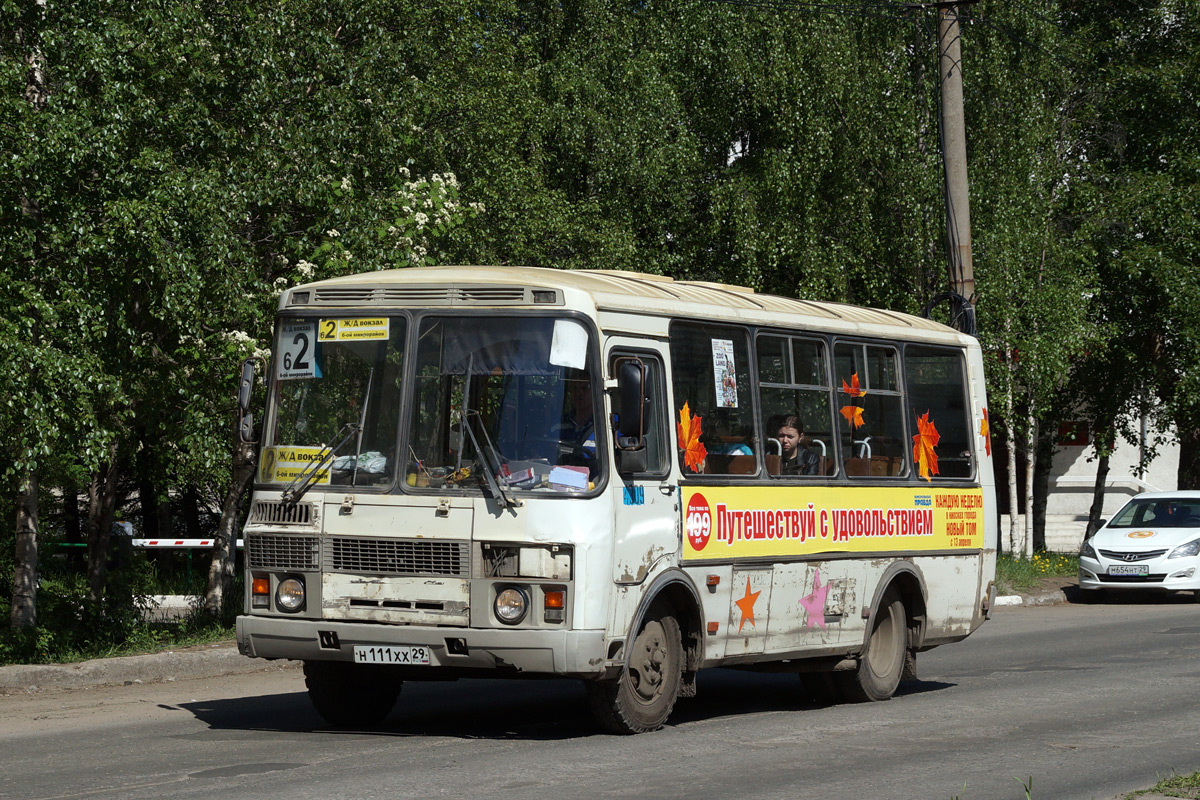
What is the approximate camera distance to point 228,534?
22.5m

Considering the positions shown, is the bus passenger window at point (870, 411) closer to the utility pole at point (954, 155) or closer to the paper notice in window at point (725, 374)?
the paper notice in window at point (725, 374)

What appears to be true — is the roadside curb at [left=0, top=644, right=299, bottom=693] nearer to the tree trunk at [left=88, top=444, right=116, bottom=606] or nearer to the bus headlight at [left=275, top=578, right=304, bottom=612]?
the bus headlight at [left=275, top=578, right=304, bottom=612]

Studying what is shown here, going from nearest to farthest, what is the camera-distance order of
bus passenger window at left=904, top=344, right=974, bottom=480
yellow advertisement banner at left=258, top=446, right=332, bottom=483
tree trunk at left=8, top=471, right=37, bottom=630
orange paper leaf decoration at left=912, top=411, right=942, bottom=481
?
yellow advertisement banner at left=258, top=446, right=332, bottom=483 < orange paper leaf decoration at left=912, top=411, right=942, bottom=481 < bus passenger window at left=904, top=344, right=974, bottom=480 < tree trunk at left=8, top=471, right=37, bottom=630

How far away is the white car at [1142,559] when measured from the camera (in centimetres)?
2389

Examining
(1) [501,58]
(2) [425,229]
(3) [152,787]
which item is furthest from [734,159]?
(3) [152,787]

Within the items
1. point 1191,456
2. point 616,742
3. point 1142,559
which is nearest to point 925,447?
point 616,742

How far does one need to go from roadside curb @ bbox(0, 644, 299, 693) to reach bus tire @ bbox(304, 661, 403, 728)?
3.73 m

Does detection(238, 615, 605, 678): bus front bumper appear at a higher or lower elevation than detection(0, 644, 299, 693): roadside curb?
higher

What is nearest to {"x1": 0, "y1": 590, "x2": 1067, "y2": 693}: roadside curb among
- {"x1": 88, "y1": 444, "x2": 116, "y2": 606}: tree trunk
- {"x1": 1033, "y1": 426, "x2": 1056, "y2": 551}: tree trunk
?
{"x1": 88, "y1": 444, "x2": 116, "y2": 606}: tree trunk

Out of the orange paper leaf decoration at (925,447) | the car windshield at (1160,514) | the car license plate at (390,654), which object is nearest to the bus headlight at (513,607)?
the car license plate at (390,654)

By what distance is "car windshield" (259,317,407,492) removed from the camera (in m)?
9.45

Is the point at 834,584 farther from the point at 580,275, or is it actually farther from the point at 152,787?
the point at 152,787

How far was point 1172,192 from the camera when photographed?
1190 inches

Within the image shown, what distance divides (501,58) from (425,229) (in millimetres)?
8607
